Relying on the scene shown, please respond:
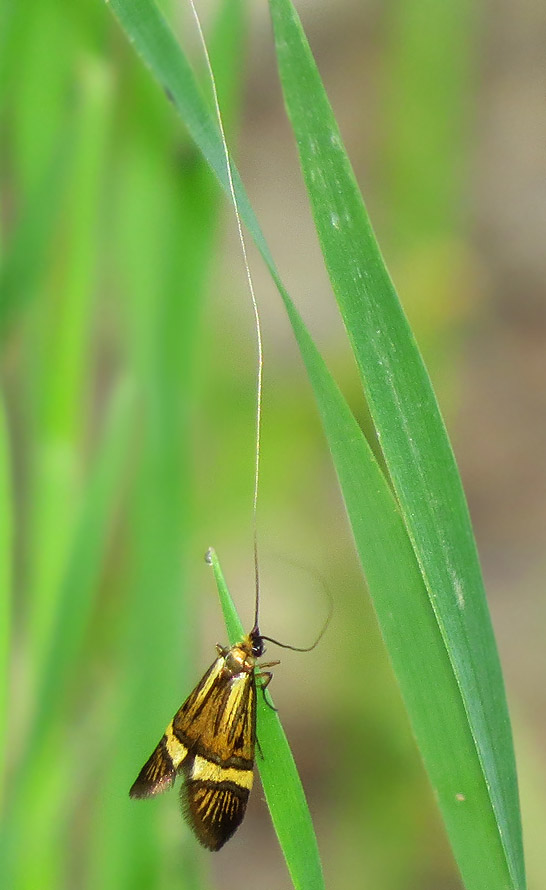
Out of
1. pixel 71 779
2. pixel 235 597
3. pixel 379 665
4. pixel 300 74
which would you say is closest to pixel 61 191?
pixel 300 74

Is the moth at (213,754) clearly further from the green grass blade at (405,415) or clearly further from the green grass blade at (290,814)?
the green grass blade at (405,415)

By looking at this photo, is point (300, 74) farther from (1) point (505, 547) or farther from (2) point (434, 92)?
(1) point (505, 547)

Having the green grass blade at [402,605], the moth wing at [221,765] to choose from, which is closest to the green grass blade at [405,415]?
the green grass blade at [402,605]

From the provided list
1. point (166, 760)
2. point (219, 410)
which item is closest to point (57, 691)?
point (166, 760)

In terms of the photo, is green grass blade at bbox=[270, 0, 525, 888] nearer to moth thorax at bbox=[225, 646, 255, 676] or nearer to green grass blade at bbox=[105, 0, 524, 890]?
green grass blade at bbox=[105, 0, 524, 890]

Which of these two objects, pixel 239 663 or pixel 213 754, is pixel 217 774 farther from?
pixel 239 663
